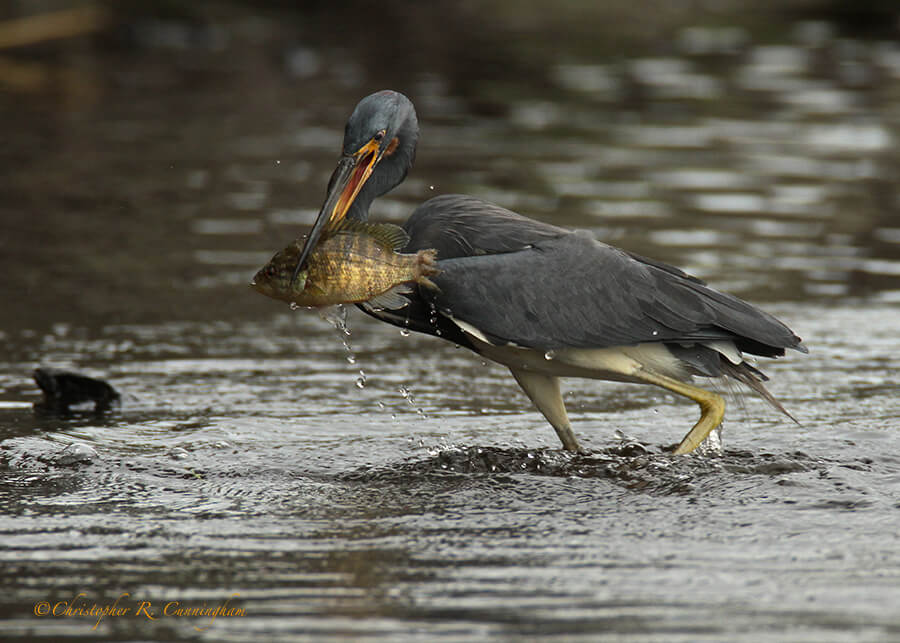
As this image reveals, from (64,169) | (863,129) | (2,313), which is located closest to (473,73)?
(863,129)

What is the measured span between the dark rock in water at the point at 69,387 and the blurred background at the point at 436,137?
1702mm

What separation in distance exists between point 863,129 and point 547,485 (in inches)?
476

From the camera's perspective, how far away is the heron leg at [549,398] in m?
6.83

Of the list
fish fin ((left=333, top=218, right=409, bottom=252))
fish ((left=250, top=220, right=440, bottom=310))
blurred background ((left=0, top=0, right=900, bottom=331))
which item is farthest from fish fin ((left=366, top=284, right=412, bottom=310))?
blurred background ((left=0, top=0, right=900, bottom=331))

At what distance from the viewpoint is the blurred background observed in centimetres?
1091

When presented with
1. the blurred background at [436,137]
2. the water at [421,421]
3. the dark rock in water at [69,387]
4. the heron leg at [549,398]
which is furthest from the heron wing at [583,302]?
the blurred background at [436,137]

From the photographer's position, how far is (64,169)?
1430 centimetres

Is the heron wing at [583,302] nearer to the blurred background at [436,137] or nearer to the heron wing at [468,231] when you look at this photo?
the heron wing at [468,231]

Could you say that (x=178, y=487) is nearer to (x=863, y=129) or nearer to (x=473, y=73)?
(x=863, y=129)

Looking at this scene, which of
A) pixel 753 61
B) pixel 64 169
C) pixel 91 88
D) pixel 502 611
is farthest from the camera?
pixel 753 61

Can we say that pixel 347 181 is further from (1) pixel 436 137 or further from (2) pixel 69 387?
(1) pixel 436 137

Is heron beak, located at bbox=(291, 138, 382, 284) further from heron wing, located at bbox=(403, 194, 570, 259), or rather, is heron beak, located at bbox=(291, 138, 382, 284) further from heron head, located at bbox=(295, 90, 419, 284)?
heron wing, located at bbox=(403, 194, 570, 259)

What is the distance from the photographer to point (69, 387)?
763cm

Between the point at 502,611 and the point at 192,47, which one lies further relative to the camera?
the point at 192,47
